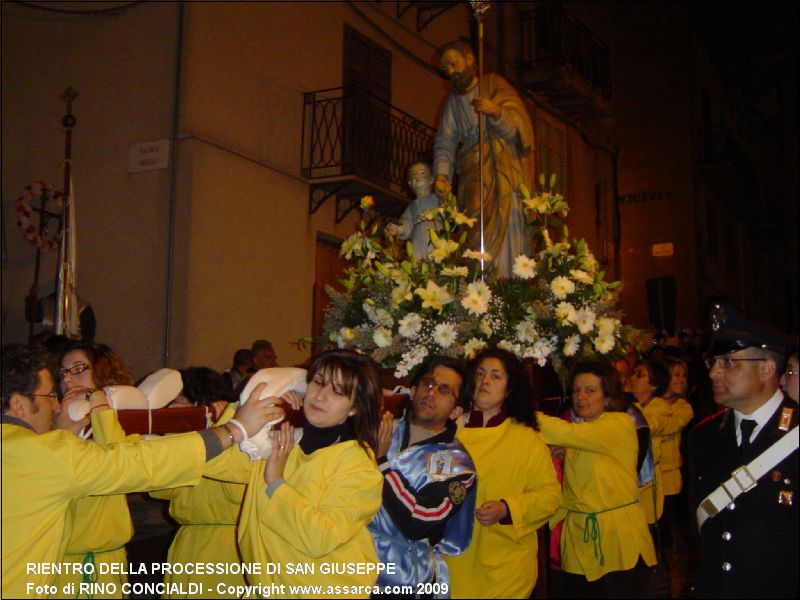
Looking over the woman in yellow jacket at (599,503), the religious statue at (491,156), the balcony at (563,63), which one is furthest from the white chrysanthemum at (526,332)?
the balcony at (563,63)

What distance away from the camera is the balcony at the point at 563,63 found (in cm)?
1486

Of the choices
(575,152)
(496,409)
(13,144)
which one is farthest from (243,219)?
(575,152)

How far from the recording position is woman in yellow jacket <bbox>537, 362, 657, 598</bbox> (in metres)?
4.28

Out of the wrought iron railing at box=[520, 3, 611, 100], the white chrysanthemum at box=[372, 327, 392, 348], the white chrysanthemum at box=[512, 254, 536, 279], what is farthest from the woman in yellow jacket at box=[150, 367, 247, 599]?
the wrought iron railing at box=[520, 3, 611, 100]

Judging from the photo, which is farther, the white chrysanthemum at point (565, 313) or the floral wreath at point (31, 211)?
the floral wreath at point (31, 211)

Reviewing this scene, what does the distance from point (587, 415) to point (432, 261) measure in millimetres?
1137

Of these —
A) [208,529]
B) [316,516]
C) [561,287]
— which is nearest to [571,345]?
[561,287]

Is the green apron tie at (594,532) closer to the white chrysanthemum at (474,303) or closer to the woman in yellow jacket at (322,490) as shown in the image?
the white chrysanthemum at (474,303)

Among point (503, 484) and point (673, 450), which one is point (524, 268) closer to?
point (503, 484)

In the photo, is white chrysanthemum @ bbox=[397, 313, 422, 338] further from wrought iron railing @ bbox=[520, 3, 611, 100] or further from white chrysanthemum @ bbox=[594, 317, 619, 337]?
wrought iron railing @ bbox=[520, 3, 611, 100]

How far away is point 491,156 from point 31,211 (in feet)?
17.8

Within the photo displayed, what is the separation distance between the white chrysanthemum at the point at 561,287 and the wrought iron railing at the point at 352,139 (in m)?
6.26

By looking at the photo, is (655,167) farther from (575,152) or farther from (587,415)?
(587,415)

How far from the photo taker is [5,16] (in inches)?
399
